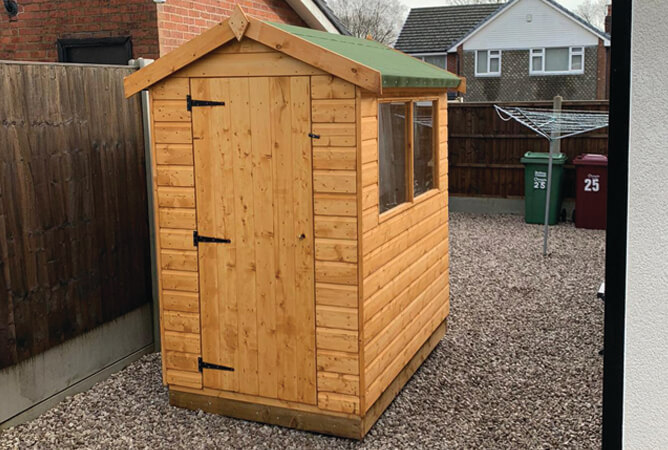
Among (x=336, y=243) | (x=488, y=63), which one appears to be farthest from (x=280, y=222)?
(x=488, y=63)

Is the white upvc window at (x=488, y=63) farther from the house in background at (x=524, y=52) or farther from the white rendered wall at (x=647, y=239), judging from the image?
the white rendered wall at (x=647, y=239)

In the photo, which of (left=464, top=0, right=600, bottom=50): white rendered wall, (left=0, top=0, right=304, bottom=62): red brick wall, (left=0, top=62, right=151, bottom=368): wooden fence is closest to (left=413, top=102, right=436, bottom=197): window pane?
(left=0, top=62, right=151, bottom=368): wooden fence

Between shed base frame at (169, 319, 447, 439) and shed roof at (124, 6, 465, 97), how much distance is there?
2.08 m

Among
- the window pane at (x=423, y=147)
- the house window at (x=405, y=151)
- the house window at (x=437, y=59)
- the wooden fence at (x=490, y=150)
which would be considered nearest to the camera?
the house window at (x=405, y=151)

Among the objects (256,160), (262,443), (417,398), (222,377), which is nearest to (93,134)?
(256,160)

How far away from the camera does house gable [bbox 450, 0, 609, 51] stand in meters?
35.5

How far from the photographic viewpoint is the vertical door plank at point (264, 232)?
16.2ft

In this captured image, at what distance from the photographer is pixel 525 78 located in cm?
3572

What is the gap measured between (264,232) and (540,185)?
8.06m

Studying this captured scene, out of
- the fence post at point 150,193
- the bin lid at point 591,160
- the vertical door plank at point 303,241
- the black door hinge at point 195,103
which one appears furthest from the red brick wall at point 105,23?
the bin lid at point 591,160

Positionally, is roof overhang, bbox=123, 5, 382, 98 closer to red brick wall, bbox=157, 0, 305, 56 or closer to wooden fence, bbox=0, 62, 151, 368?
wooden fence, bbox=0, 62, 151, 368

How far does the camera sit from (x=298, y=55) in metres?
4.70

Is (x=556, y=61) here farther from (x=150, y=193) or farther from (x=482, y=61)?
(x=150, y=193)

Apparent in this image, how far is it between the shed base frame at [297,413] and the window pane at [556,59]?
31.9 meters
